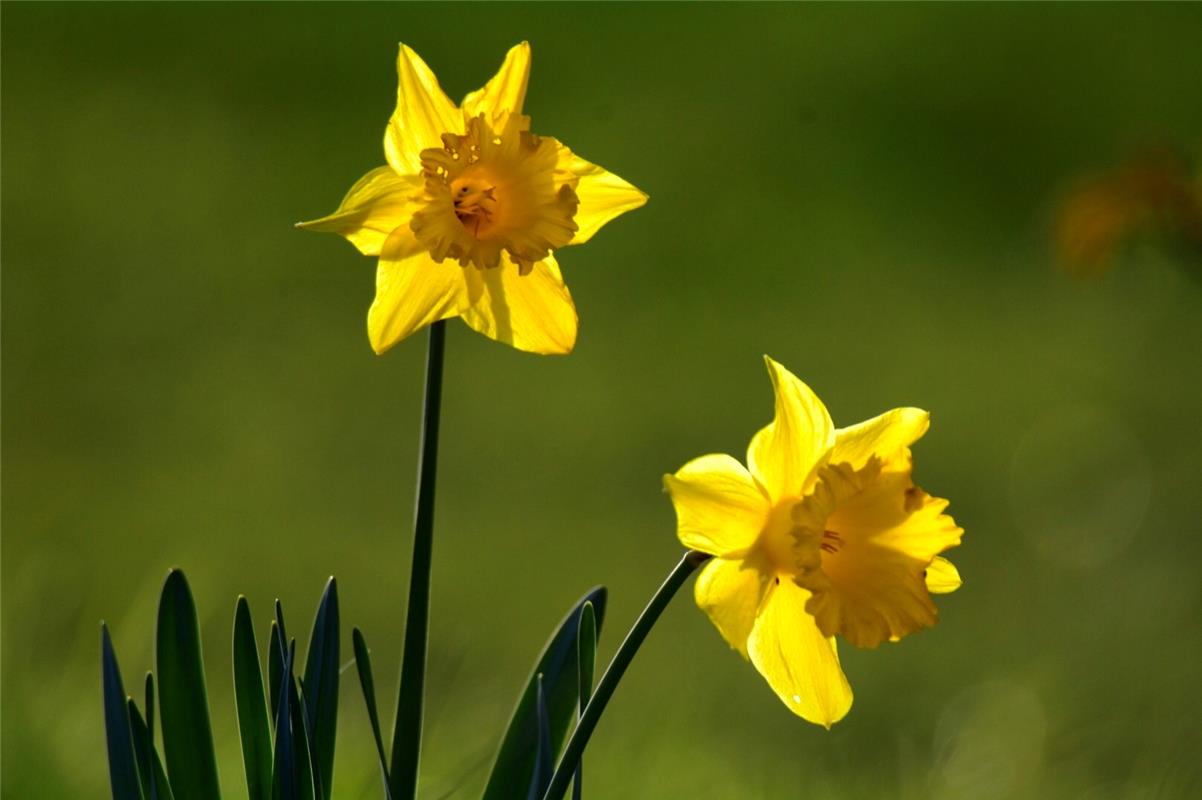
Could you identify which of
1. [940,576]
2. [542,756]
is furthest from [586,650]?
[940,576]

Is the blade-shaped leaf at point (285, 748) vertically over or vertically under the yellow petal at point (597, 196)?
under

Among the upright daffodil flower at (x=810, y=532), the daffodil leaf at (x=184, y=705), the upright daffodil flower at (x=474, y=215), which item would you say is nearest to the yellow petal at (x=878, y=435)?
the upright daffodil flower at (x=810, y=532)

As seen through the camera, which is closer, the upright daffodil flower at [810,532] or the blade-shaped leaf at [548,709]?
the upright daffodil flower at [810,532]

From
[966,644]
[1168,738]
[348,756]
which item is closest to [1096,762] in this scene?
[1168,738]

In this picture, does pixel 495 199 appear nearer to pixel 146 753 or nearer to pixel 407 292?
pixel 407 292

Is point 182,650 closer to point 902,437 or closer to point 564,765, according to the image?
point 564,765

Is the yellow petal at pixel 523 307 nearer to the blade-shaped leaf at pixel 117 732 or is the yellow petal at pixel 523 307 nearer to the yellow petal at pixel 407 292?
the yellow petal at pixel 407 292

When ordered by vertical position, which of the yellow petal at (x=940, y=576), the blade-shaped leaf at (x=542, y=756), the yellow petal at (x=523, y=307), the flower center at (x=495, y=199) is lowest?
the blade-shaped leaf at (x=542, y=756)
